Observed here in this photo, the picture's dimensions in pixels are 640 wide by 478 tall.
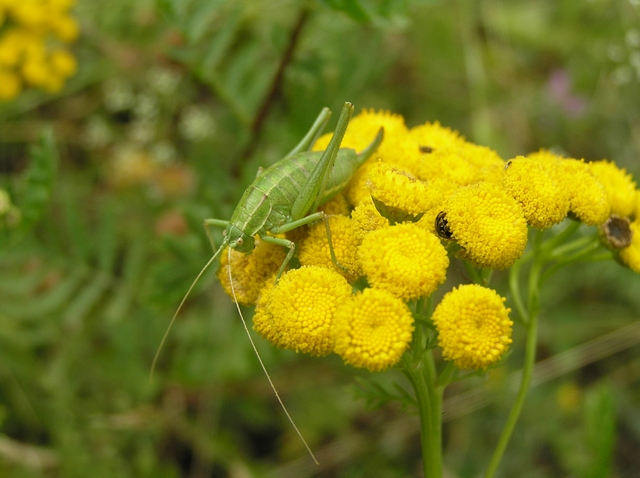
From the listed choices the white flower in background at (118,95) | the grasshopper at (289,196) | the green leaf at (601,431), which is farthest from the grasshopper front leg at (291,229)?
the white flower in background at (118,95)

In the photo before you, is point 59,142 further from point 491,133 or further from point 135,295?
point 491,133

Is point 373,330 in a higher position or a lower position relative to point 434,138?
lower

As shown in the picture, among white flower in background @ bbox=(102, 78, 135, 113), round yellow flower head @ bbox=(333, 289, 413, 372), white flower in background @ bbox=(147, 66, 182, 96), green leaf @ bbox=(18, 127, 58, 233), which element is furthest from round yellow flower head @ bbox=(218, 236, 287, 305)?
white flower in background @ bbox=(102, 78, 135, 113)

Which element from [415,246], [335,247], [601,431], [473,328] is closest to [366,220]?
[335,247]

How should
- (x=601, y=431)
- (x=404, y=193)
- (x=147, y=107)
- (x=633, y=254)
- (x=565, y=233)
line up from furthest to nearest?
(x=147, y=107), (x=601, y=431), (x=565, y=233), (x=633, y=254), (x=404, y=193)

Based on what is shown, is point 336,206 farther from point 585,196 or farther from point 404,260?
point 585,196

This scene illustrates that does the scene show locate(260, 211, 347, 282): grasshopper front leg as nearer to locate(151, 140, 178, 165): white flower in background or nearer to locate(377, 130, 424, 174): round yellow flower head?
locate(377, 130, 424, 174): round yellow flower head
